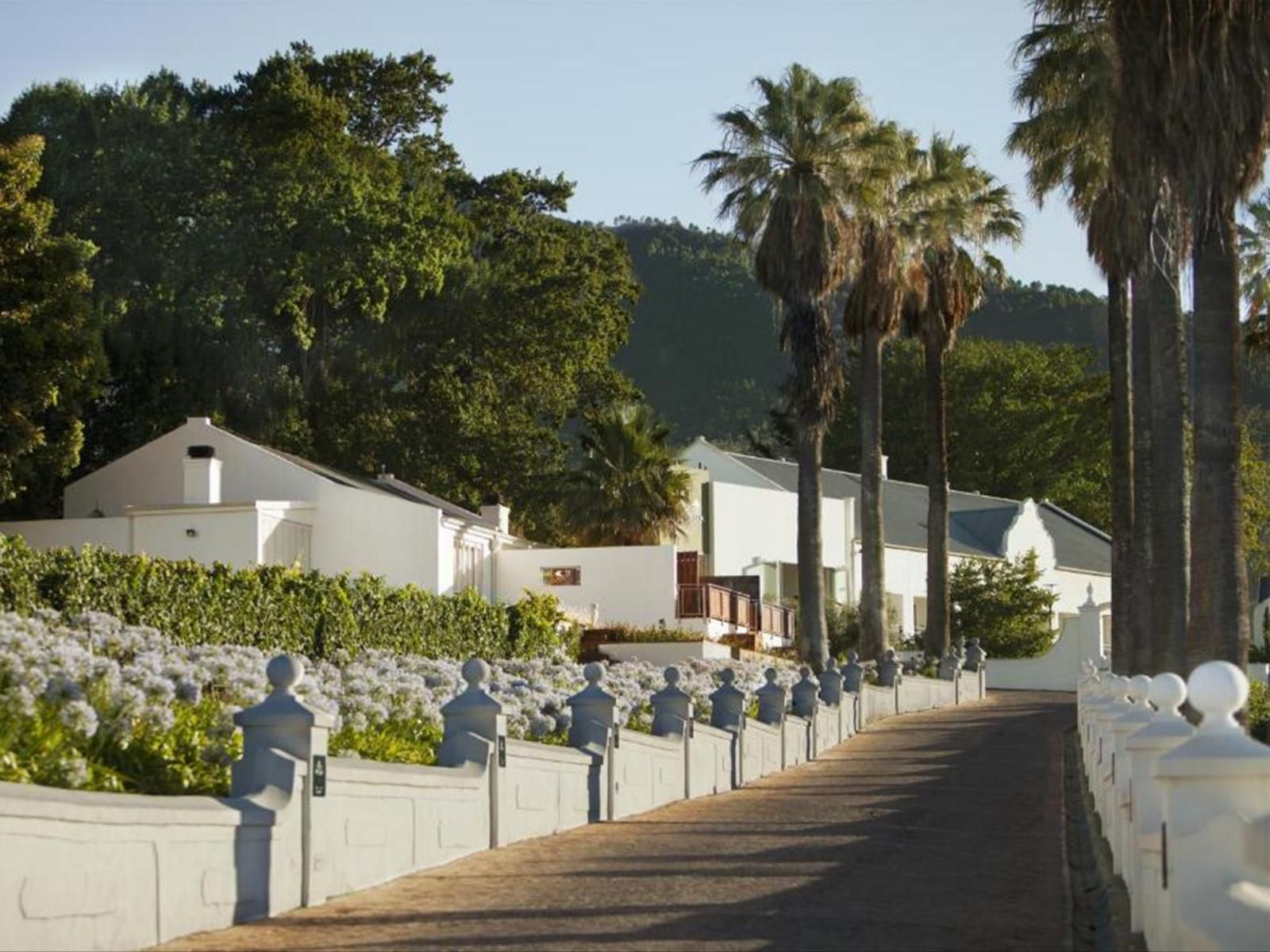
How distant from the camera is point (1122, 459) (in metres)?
35.1

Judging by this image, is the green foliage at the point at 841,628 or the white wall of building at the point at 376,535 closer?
the white wall of building at the point at 376,535

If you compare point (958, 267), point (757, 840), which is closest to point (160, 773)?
point (757, 840)

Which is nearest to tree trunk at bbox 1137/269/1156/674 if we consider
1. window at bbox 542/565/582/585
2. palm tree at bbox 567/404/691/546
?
window at bbox 542/565/582/585

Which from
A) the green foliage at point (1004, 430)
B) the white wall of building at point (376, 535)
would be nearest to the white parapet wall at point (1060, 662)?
the white wall of building at point (376, 535)

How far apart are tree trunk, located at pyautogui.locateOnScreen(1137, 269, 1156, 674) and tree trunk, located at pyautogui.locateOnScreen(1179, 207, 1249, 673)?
900 cm

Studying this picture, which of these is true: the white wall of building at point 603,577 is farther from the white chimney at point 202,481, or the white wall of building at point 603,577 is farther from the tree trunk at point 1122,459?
the tree trunk at point 1122,459

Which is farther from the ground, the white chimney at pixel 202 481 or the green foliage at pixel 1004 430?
the green foliage at pixel 1004 430

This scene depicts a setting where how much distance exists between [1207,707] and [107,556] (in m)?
21.1

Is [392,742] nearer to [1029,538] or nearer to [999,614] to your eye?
[999,614]

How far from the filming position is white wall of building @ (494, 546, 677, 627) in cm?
5284

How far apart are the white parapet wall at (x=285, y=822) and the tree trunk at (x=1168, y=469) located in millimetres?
8223

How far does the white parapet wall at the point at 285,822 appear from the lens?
9297mm

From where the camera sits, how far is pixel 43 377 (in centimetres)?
3988

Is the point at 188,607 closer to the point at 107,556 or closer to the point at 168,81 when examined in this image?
the point at 107,556
